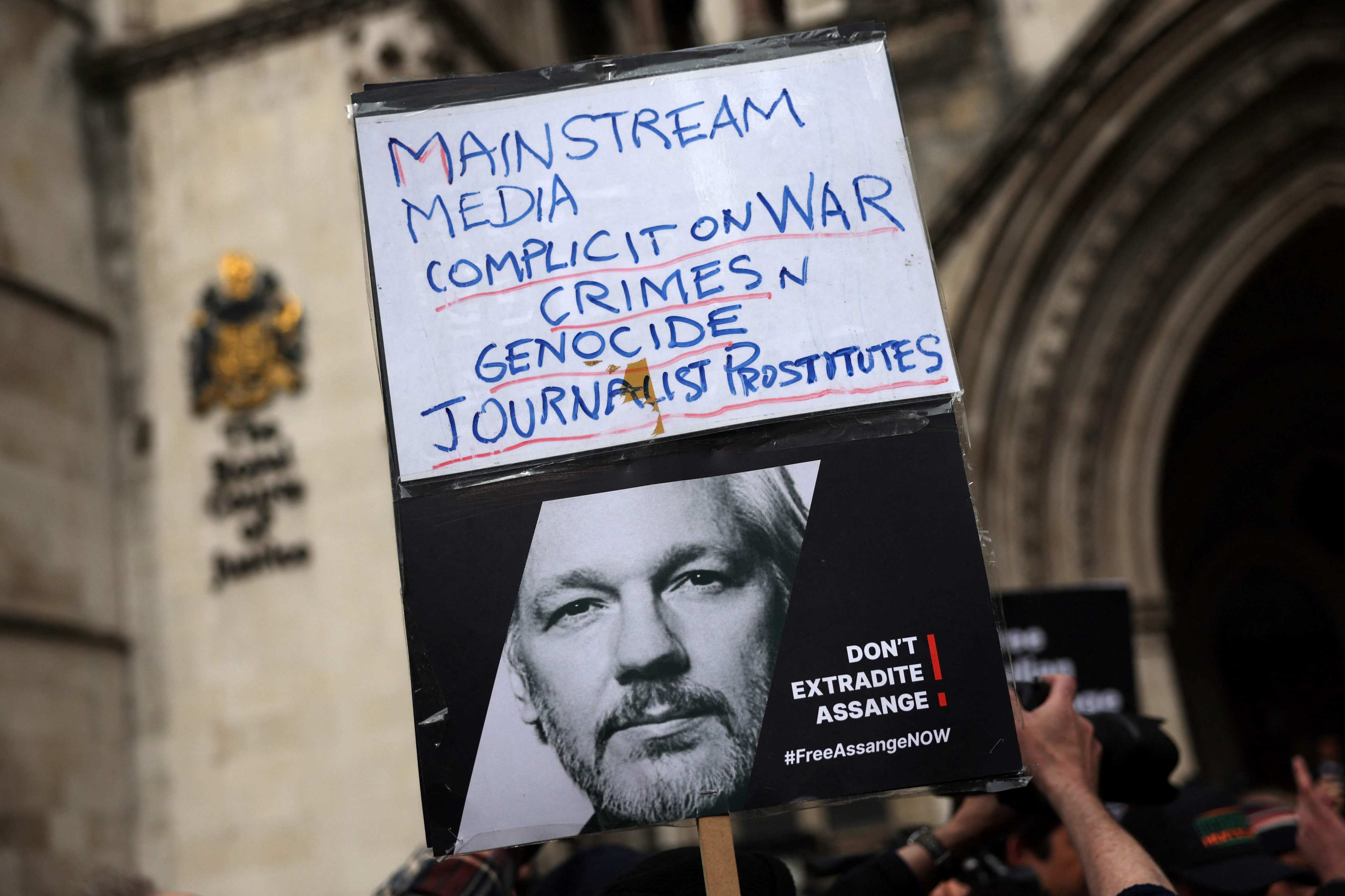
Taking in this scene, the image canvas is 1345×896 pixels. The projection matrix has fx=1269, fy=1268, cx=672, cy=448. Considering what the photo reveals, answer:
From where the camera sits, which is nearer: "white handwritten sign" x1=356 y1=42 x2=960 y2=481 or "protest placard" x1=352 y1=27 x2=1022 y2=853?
"protest placard" x1=352 y1=27 x2=1022 y2=853

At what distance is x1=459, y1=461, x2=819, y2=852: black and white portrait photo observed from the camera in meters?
1.72

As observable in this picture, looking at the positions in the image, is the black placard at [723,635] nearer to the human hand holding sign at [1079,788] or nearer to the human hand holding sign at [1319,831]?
the human hand holding sign at [1079,788]

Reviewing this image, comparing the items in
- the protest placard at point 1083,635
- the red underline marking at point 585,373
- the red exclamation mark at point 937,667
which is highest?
the red underline marking at point 585,373

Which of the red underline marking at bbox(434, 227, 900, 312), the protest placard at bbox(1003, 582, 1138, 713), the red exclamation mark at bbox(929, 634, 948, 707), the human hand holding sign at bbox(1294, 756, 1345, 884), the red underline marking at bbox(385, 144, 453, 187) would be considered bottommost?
the human hand holding sign at bbox(1294, 756, 1345, 884)

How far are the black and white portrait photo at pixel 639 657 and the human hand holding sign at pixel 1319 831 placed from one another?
1.22 meters

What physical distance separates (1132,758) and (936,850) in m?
0.39

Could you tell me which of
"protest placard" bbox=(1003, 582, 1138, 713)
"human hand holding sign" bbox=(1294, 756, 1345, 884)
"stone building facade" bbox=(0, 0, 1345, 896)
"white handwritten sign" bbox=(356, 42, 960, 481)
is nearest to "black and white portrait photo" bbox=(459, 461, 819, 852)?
"white handwritten sign" bbox=(356, 42, 960, 481)

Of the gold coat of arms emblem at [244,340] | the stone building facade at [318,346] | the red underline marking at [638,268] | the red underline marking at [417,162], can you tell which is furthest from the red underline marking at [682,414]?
the gold coat of arms emblem at [244,340]

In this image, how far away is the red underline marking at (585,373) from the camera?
6.17 ft

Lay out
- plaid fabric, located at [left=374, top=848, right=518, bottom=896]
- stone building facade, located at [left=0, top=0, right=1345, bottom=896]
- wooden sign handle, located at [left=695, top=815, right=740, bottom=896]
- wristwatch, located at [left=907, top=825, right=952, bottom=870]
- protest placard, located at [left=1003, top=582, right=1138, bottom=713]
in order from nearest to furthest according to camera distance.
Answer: wooden sign handle, located at [left=695, top=815, right=740, bottom=896]
wristwatch, located at [left=907, top=825, right=952, bottom=870]
plaid fabric, located at [left=374, top=848, right=518, bottom=896]
protest placard, located at [left=1003, top=582, right=1138, bottom=713]
stone building facade, located at [left=0, top=0, right=1345, bottom=896]

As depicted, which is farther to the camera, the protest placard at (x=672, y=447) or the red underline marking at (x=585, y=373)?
the red underline marking at (x=585, y=373)

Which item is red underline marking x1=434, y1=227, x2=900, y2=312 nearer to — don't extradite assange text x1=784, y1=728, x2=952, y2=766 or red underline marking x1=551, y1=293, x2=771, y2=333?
red underline marking x1=551, y1=293, x2=771, y2=333

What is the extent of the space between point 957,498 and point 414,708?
82cm

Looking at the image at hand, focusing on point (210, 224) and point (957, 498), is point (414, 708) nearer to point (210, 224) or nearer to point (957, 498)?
point (957, 498)
